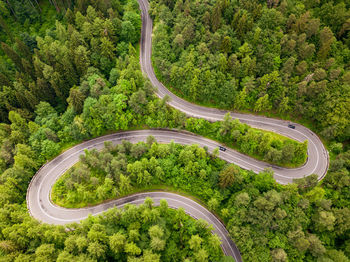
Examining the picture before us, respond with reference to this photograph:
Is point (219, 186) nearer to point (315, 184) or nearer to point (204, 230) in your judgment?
point (204, 230)

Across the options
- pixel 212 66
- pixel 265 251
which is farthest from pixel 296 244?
pixel 212 66

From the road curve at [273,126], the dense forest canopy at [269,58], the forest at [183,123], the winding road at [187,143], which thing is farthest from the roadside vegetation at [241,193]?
the dense forest canopy at [269,58]

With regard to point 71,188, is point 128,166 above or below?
above

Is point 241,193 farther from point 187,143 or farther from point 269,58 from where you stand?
point 269,58

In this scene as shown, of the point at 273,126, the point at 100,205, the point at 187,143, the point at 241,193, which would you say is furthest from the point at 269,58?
the point at 100,205

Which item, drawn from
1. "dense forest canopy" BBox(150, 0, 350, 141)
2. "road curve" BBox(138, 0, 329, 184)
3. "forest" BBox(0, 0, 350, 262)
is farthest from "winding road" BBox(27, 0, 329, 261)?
"dense forest canopy" BBox(150, 0, 350, 141)
